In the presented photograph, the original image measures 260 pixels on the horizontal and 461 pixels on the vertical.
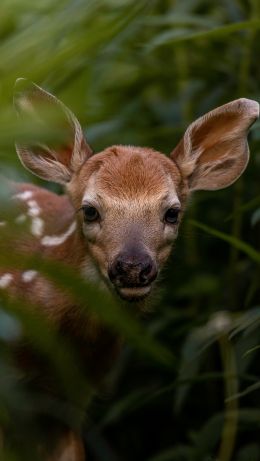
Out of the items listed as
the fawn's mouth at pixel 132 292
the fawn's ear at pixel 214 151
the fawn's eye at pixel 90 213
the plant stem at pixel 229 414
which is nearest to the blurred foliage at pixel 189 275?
the plant stem at pixel 229 414

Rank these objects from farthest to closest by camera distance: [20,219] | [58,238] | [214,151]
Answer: [214,151] → [58,238] → [20,219]

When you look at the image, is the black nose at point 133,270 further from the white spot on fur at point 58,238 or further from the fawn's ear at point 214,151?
the fawn's ear at point 214,151

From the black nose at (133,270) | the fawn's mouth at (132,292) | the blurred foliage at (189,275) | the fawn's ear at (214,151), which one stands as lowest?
the blurred foliage at (189,275)

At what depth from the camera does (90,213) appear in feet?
12.1

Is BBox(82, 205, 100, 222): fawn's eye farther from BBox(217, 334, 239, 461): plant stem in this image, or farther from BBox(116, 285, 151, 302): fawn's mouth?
BBox(217, 334, 239, 461): plant stem

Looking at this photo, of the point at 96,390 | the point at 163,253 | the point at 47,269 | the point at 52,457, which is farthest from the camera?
the point at 52,457

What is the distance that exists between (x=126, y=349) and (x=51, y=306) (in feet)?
4.21

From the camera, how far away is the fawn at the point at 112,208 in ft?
11.4

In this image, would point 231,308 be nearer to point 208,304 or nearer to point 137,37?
point 208,304

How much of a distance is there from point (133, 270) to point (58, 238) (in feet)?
3.03

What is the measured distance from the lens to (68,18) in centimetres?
147

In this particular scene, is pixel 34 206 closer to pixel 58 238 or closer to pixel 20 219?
pixel 58 238

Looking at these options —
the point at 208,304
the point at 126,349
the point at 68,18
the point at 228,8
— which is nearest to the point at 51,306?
the point at 126,349

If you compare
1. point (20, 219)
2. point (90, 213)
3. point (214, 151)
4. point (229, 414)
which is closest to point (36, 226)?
point (20, 219)
